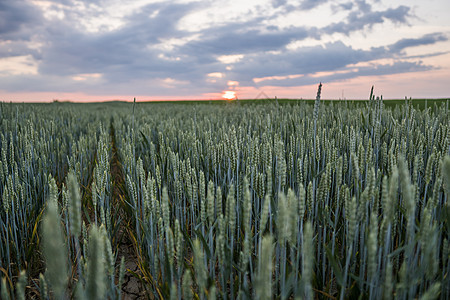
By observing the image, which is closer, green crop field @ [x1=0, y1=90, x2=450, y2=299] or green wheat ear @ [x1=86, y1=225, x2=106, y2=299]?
green wheat ear @ [x1=86, y1=225, x2=106, y2=299]

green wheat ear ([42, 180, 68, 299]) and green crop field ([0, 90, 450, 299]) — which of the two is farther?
green crop field ([0, 90, 450, 299])

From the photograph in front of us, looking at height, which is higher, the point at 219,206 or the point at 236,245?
the point at 219,206

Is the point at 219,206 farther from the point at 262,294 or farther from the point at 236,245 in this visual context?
the point at 236,245

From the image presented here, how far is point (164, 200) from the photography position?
99 cm

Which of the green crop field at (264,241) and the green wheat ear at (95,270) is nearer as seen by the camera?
the green wheat ear at (95,270)

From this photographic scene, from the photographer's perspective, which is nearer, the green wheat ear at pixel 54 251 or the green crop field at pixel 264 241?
the green wheat ear at pixel 54 251

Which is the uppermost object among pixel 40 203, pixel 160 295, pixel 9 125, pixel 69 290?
pixel 9 125

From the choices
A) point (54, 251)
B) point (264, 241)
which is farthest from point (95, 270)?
point (264, 241)

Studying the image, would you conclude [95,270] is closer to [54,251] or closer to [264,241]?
[54,251]

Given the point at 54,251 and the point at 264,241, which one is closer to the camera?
the point at 54,251

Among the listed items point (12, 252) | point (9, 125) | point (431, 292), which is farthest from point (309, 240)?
point (9, 125)

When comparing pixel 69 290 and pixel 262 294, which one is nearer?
pixel 262 294

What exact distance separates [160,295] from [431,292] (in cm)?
95

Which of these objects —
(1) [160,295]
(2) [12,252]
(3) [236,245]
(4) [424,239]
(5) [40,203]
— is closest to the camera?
(4) [424,239]
